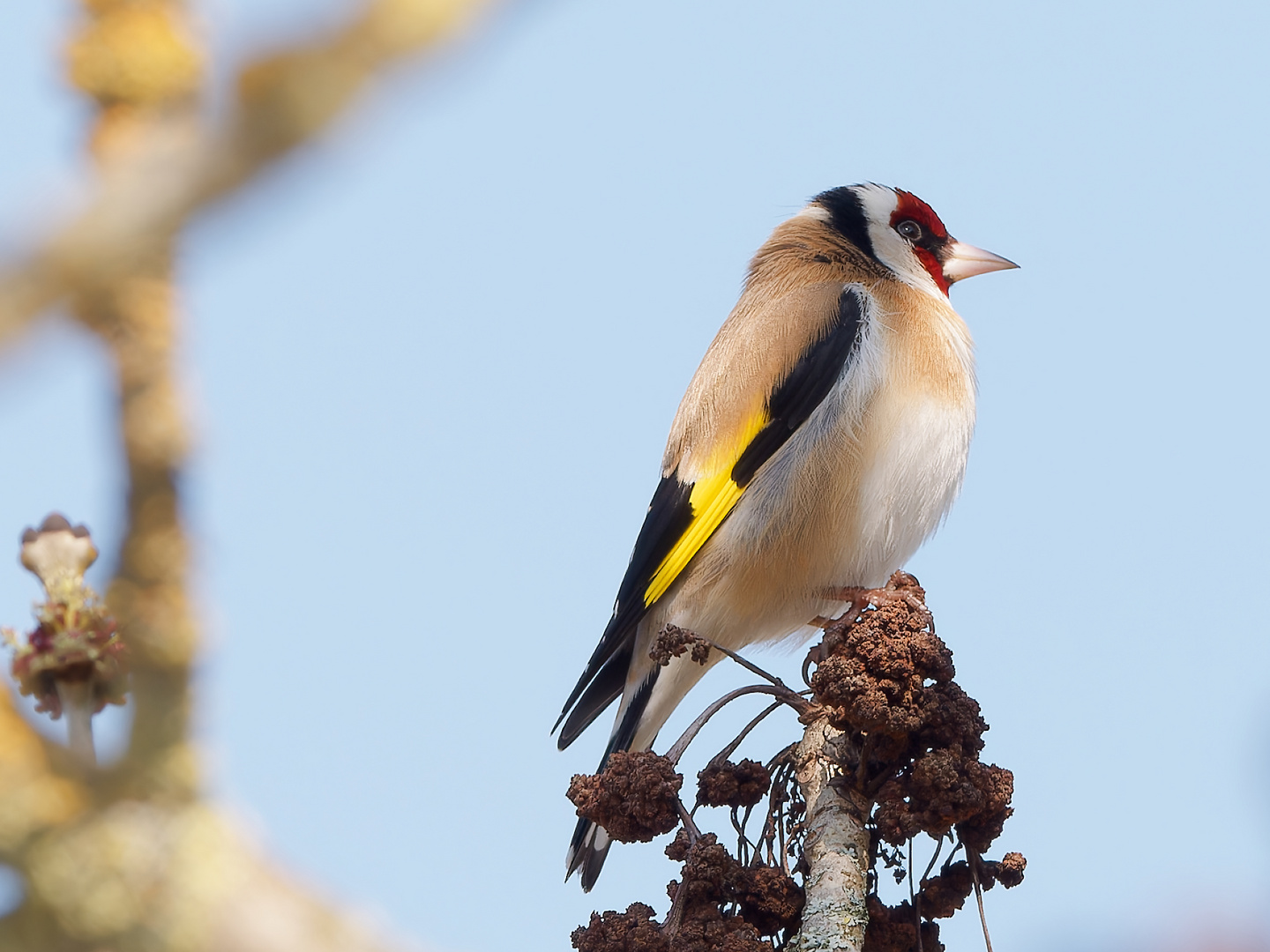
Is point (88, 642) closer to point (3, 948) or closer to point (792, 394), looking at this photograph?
point (3, 948)

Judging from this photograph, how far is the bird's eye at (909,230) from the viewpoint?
681 cm

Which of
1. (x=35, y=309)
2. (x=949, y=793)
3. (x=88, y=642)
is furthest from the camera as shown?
(x=949, y=793)

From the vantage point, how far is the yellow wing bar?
5.47m

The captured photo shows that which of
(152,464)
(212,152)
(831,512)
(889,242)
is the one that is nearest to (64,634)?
(152,464)

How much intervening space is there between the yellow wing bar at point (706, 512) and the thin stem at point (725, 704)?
161cm

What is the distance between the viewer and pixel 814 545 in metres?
5.32

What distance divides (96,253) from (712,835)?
7.88ft

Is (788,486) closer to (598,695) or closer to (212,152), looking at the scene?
(598,695)

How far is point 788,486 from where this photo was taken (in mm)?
5402

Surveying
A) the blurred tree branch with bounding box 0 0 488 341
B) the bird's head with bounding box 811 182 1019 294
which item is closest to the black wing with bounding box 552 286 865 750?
the bird's head with bounding box 811 182 1019 294

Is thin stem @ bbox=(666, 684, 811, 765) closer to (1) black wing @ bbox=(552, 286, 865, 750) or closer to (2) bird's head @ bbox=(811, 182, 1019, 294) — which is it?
(1) black wing @ bbox=(552, 286, 865, 750)

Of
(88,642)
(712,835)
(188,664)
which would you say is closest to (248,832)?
(188,664)

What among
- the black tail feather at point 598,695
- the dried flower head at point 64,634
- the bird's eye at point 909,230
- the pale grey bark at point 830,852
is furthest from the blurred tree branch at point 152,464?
the bird's eye at point 909,230

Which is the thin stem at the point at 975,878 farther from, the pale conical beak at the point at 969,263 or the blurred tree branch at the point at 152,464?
the pale conical beak at the point at 969,263
